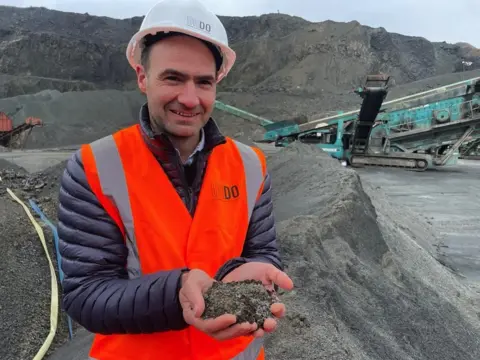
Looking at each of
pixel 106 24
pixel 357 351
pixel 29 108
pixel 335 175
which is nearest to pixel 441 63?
pixel 106 24

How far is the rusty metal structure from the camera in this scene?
23469mm

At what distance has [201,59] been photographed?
1.48 m

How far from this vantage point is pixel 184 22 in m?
1.43

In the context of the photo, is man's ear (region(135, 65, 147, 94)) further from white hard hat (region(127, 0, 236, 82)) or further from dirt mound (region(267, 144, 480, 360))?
dirt mound (region(267, 144, 480, 360))

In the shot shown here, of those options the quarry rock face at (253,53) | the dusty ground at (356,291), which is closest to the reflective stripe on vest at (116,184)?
the dusty ground at (356,291)

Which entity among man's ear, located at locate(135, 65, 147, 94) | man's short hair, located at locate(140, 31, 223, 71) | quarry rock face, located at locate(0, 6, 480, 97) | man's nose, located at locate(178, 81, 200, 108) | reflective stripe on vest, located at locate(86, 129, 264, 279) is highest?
quarry rock face, located at locate(0, 6, 480, 97)

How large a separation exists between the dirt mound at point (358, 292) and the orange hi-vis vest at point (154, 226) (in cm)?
152

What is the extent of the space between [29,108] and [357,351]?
94.0 feet

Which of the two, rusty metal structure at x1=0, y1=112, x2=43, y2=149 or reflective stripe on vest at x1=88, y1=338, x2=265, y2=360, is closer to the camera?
reflective stripe on vest at x1=88, y1=338, x2=265, y2=360

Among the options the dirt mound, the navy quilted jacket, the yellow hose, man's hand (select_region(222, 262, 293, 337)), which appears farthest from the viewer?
the yellow hose

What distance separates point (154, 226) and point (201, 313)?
0.29 metres

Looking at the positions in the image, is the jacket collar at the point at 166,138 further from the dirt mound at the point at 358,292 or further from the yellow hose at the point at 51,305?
the yellow hose at the point at 51,305

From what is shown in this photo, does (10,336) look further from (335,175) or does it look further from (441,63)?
(441,63)

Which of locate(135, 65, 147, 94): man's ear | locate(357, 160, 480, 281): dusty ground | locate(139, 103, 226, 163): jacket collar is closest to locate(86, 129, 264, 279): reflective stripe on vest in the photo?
locate(139, 103, 226, 163): jacket collar
